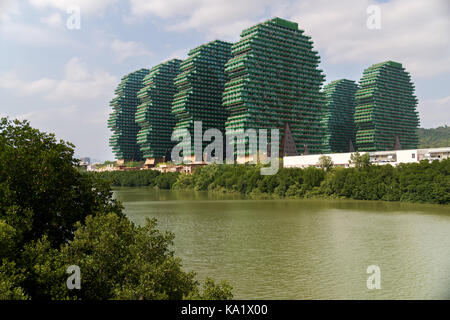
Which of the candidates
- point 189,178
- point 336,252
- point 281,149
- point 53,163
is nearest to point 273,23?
point 281,149

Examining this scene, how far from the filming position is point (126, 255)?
19828 millimetres

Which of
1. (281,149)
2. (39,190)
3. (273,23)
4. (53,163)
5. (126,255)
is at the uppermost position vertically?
(273,23)

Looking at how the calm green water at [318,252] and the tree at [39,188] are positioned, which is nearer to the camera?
the tree at [39,188]

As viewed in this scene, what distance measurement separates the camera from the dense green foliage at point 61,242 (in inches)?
671

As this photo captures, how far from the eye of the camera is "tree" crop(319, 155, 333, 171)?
116250mm

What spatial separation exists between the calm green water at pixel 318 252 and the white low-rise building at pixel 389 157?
46.9 metres

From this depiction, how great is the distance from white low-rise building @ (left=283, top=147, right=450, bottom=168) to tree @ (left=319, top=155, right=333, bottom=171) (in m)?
5.77

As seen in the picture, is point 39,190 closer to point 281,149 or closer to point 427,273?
point 427,273

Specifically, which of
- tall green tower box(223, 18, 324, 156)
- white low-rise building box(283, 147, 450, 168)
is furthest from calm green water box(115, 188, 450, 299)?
tall green tower box(223, 18, 324, 156)

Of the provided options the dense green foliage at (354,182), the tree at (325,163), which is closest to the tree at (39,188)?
the dense green foliage at (354,182)

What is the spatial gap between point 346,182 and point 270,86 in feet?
326

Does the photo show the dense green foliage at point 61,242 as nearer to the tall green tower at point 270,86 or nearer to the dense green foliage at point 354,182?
the dense green foliage at point 354,182

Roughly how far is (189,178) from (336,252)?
12429 centimetres

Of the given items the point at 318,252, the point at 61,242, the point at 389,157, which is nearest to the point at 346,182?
the point at 389,157
